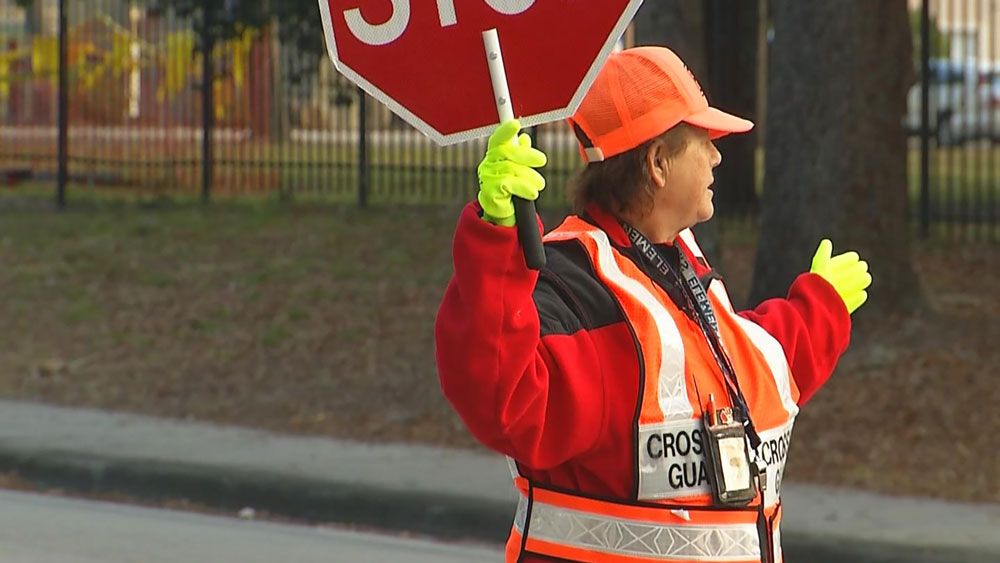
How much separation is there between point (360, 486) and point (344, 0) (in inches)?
224

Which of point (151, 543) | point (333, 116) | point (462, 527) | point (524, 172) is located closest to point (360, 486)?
point (462, 527)

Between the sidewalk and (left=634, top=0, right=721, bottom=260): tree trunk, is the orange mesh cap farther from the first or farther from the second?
(left=634, top=0, right=721, bottom=260): tree trunk

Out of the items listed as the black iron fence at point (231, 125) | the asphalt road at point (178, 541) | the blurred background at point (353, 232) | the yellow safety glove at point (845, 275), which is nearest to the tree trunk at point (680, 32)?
the blurred background at point (353, 232)

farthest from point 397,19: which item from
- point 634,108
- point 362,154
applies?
point 362,154

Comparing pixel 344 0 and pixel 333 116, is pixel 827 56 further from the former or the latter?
pixel 333 116

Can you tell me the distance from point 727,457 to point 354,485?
554cm

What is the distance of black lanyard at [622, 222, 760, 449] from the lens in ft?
10.7

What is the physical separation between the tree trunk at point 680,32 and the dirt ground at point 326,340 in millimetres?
1018

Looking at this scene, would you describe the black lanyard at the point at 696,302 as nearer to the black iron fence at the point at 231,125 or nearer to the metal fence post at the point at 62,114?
the black iron fence at the point at 231,125

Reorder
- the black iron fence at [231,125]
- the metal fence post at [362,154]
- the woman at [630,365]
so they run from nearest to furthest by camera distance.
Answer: the woman at [630,365], the metal fence post at [362,154], the black iron fence at [231,125]

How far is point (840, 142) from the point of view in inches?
405

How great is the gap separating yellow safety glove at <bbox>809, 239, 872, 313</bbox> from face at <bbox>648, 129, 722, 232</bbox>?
0.47 meters

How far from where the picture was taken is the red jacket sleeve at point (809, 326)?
359 cm

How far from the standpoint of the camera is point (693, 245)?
3.54 m
